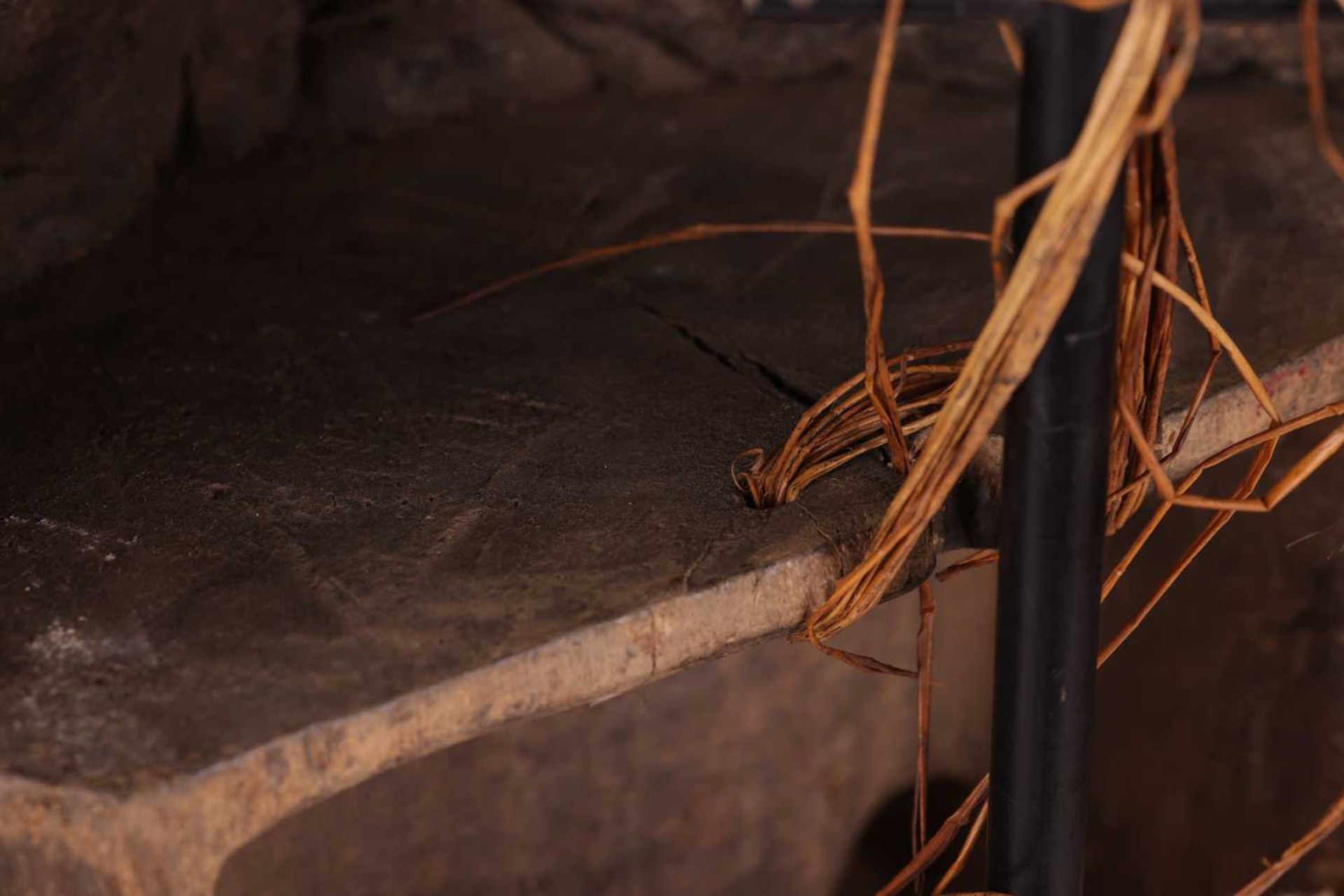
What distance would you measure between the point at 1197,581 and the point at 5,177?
1428mm

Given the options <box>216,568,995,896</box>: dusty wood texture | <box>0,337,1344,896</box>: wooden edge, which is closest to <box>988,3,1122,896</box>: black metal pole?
<box>0,337,1344,896</box>: wooden edge

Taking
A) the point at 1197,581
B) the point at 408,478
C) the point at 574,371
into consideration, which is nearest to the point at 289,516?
the point at 408,478

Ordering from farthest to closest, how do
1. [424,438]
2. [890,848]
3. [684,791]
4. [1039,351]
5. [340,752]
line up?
[890,848] < [684,791] < [424,438] < [340,752] < [1039,351]

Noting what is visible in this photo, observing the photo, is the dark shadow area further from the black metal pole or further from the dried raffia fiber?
the black metal pole

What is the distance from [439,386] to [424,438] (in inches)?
3.9

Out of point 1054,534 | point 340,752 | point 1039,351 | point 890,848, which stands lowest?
point 890,848

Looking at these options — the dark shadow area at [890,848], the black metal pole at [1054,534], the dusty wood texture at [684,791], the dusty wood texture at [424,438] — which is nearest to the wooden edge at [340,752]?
the dusty wood texture at [424,438]

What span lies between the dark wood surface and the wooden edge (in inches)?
0.5

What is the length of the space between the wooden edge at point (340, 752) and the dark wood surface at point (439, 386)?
1 cm

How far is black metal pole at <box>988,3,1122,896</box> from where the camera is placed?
0.78 m

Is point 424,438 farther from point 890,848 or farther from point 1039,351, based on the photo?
point 890,848

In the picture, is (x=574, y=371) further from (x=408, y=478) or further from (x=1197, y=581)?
(x=1197, y=581)

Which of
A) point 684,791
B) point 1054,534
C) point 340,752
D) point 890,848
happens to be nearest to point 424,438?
point 340,752

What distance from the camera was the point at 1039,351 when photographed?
2.68 feet
